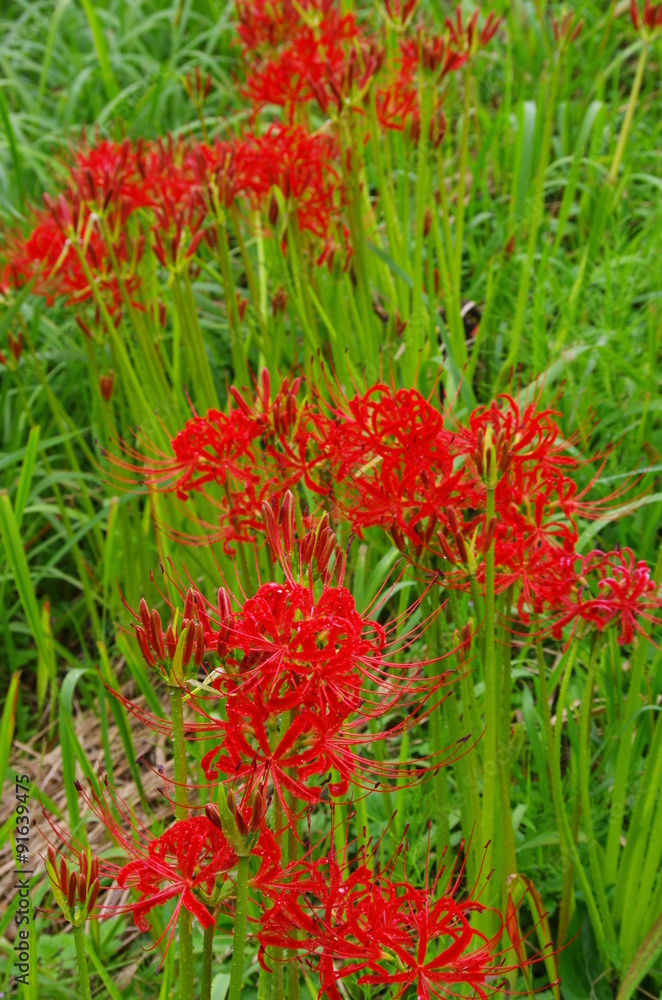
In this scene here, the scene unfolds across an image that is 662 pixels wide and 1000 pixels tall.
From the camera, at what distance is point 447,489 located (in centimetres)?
137

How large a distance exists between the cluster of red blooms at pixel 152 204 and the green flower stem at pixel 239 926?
1.64 meters

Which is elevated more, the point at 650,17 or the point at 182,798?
the point at 650,17

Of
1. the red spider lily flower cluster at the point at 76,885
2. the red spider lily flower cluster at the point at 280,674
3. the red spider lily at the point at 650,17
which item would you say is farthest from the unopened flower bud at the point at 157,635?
the red spider lily at the point at 650,17

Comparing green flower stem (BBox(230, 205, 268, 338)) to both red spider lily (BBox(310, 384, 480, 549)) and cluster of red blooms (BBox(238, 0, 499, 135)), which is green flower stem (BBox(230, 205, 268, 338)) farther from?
red spider lily (BBox(310, 384, 480, 549))

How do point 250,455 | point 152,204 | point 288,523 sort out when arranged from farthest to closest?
1. point 152,204
2. point 250,455
3. point 288,523

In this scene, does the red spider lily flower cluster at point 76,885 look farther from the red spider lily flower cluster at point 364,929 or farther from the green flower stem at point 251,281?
the green flower stem at point 251,281

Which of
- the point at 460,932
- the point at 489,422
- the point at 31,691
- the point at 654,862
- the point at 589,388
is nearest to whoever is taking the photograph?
the point at 460,932

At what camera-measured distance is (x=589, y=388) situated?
2.68 meters

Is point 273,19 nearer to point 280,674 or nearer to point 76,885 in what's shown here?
point 280,674

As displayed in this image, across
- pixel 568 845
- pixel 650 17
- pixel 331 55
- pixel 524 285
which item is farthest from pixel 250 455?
pixel 650 17

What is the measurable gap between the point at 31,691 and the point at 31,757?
1.12ft

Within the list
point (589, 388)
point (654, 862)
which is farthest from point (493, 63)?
point (654, 862)

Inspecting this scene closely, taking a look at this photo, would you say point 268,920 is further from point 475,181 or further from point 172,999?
point 475,181

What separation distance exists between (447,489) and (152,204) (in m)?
1.60
